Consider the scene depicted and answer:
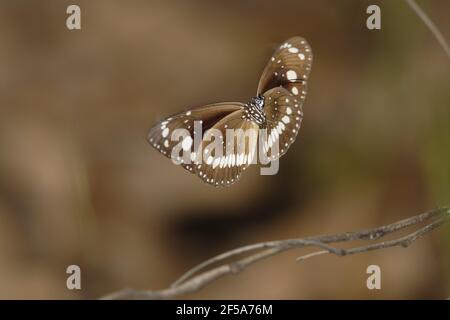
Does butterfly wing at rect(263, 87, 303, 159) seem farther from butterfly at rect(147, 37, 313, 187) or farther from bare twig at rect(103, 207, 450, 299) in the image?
bare twig at rect(103, 207, 450, 299)

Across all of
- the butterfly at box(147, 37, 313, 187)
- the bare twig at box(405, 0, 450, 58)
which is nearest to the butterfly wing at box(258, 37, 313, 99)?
Answer: the butterfly at box(147, 37, 313, 187)

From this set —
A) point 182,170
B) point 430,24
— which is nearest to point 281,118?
point 182,170

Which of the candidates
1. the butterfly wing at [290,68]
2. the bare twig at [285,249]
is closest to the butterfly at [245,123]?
the butterfly wing at [290,68]

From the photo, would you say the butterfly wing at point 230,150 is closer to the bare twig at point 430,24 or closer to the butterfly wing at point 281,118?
the butterfly wing at point 281,118

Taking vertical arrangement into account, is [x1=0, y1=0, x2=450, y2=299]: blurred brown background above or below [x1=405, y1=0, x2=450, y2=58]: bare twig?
below

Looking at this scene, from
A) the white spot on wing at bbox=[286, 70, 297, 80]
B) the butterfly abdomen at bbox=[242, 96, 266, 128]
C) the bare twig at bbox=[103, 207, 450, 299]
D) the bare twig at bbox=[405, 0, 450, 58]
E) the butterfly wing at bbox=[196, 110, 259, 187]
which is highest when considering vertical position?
the bare twig at bbox=[405, 0, 450, 58]
